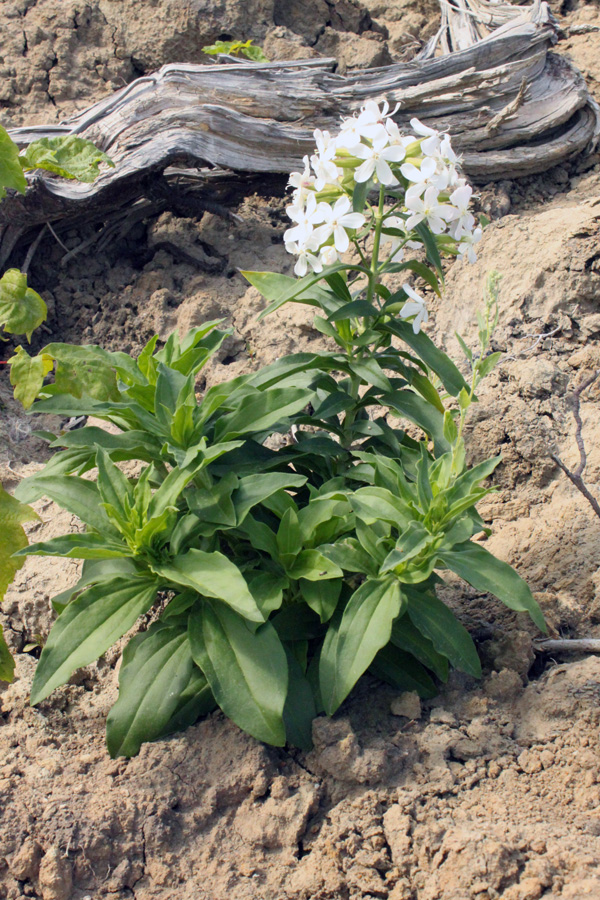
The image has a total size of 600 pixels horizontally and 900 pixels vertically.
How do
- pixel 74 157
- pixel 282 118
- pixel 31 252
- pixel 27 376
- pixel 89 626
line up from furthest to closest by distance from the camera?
1. pixel 282 118
2. pixel 31 252
3. pixel 74 157
4. pixel 27 376
5. pixel 89 626

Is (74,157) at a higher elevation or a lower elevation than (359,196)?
lower

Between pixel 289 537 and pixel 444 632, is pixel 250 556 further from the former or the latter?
pixel 444 632

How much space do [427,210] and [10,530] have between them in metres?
1.60

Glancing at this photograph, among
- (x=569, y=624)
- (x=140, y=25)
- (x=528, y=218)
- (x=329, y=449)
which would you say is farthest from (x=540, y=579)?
(x=140, y=25)

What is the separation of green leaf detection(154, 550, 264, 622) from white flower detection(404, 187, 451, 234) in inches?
43.6

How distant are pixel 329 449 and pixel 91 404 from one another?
80 cm

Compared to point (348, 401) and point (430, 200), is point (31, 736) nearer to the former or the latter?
point (348, 401)

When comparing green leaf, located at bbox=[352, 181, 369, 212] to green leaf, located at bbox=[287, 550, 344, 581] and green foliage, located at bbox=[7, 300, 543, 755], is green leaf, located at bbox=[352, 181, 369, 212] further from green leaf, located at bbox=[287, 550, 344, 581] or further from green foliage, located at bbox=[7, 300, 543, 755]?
green leaf, located at bbox=[287, 550, 344, 581]

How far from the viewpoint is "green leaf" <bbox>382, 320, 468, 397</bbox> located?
241 cm

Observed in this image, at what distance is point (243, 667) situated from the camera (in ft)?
6.66

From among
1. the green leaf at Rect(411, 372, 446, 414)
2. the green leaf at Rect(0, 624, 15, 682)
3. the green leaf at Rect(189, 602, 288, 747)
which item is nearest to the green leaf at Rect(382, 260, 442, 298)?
the green leaf at Rect(411, 372, 446, 414)

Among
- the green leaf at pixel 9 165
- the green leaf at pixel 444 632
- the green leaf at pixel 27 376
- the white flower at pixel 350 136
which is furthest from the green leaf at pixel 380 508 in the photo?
the green leaf at pixel 9 165

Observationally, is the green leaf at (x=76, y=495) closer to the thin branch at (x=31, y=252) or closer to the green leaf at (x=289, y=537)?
the green leaf at (x=289, y=537)

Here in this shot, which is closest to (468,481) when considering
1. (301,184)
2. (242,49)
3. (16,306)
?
(301,184)
